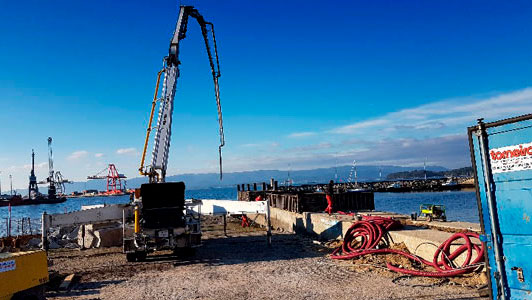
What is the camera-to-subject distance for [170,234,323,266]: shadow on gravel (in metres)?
14.2

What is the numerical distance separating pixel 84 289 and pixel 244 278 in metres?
4.28

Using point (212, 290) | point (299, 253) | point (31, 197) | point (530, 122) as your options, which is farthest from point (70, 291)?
point (31, 197)

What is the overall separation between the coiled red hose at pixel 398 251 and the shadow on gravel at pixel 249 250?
142 centimetres

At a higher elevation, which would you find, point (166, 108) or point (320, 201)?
point (166, 108)

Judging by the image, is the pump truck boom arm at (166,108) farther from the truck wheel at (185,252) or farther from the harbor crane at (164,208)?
the truck wheel at (185,252)

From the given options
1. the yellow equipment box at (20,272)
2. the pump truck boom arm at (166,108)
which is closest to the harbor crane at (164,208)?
the pump truck boom arm at (166,108)

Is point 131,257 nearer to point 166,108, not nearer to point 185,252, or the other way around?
point 185,252

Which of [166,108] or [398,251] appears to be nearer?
[398,251]

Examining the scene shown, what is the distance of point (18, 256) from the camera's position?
724cm

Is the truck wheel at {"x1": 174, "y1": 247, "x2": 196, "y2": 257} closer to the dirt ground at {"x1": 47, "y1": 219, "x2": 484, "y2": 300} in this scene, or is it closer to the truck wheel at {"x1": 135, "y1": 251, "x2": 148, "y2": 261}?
the dirt ground at {"x1": 47, "y1": 219, "x2": 484, "y2": 300}

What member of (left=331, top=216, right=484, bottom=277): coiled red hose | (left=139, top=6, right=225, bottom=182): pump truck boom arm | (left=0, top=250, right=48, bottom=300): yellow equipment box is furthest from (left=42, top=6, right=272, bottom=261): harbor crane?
(left=0, top=250, right=48, bottom=300): yellow equipment box

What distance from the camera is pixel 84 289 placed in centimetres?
1074

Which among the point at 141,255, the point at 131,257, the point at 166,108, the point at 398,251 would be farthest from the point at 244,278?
the point at 166,108

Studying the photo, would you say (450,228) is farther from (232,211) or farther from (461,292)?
(232,211)
